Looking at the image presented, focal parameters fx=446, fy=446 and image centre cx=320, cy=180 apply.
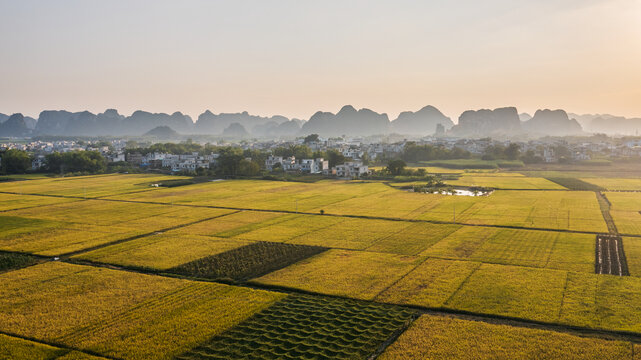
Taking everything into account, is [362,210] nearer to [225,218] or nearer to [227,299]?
[225,218]

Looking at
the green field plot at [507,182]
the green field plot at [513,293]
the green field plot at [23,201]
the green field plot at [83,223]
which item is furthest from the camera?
the green field plot at [507,182]

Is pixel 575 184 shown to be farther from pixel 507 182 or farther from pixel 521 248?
pixel 521 248

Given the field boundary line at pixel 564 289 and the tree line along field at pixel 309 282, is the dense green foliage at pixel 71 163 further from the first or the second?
the field boundary line at pixel 564 289

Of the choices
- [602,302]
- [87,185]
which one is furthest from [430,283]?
[87,185]

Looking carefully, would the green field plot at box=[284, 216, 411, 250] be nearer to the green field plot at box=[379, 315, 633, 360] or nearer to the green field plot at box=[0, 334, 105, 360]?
the green field plot at box=[379, 315, 633, 360]

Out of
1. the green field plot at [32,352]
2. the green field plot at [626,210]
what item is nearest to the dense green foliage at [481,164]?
the green field plot at [626,210]

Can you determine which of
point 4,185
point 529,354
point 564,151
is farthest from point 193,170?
point 564,151

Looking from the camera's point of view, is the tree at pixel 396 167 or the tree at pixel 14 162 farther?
the tree at pixel 396 167
